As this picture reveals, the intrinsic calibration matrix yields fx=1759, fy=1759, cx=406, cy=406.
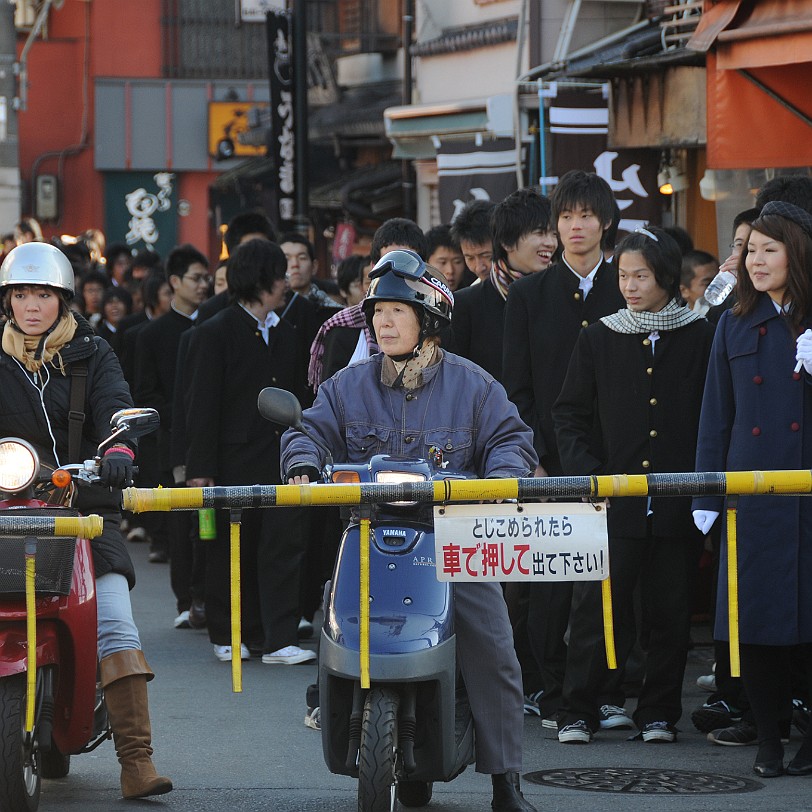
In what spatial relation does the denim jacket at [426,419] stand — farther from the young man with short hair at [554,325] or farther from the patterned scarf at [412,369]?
the young man with short hair at [554,325]

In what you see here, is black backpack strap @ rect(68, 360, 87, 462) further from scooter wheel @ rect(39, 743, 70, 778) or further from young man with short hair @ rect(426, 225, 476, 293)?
young man with short hair @ rect(426, 225, 476, 293)

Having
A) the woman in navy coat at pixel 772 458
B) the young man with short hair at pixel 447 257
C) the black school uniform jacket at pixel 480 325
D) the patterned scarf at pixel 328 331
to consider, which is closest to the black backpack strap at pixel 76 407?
the woman in navy coat at pixel 772 458

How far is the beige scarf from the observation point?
669 centimetres

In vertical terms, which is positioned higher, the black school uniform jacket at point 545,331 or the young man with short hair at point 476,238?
the young man with short hair at point 476,238

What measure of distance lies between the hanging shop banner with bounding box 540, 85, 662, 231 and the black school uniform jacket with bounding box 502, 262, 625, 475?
6.17 metres

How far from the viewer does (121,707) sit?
648cm

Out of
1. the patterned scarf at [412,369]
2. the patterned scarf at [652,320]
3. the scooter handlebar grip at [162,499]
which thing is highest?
the patterned scarf at [652,320]

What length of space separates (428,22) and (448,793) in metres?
14.7

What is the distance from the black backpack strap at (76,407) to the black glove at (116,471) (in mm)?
771

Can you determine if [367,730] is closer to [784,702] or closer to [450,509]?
[450,509]

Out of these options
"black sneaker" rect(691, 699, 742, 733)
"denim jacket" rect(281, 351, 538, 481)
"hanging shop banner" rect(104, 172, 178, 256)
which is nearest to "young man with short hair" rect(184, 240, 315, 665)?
"black sneaker" rect(691, 699, 742, 733)

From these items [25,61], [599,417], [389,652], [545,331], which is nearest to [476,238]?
[545,331]

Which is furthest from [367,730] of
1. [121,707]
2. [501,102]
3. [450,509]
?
[501,102]

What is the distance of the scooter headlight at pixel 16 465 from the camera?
6008 millimetres
